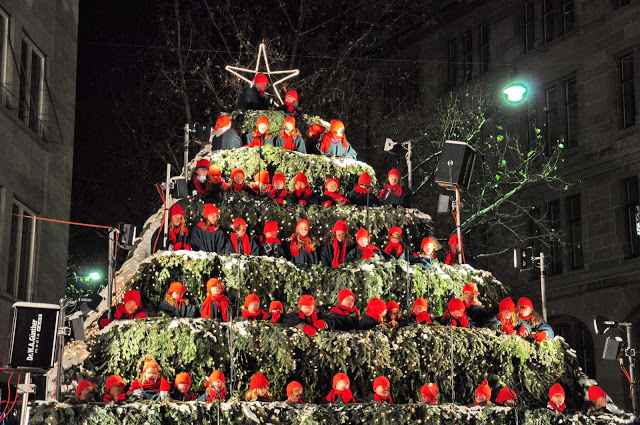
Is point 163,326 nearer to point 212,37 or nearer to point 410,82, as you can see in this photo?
point 212,37

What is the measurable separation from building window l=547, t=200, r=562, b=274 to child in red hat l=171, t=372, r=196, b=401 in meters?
19.3

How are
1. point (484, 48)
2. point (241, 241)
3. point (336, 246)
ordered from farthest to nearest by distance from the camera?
point (484, 48)
point (336, 246)
point (241, 241)

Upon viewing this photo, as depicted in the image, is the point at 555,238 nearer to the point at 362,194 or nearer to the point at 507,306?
the point at 362,194

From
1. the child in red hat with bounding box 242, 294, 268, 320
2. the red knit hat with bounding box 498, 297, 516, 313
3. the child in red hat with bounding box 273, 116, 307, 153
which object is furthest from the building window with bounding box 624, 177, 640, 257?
the child in red hat with bounding box 242, 294, 268, 320

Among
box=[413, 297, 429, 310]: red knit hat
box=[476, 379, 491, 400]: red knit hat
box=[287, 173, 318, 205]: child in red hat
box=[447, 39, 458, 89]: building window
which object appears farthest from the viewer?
box=[447, 39, 458, 89]: building window

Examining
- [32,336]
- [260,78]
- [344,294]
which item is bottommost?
[32,336]

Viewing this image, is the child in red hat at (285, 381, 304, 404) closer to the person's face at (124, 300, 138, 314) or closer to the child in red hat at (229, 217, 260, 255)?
the person's face at (124, 300, 138, 314)

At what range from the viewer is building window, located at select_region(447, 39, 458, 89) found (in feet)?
122

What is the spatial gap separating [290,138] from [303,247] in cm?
339

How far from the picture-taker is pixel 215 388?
13344 mm

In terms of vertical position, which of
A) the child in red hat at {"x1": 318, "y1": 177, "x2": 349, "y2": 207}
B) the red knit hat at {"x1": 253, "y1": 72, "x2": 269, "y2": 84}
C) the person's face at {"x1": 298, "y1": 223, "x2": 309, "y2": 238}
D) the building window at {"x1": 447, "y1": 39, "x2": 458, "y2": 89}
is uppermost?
the building window at {"x1": 447, "y1": 39, "x2": 458, "y2": 89}

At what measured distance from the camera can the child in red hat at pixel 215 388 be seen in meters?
13.3

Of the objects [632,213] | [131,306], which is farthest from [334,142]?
[632,213]

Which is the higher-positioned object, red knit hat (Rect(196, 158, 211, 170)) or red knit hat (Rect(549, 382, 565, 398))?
red knit hat (Rect(196, 158, 211, 170))
